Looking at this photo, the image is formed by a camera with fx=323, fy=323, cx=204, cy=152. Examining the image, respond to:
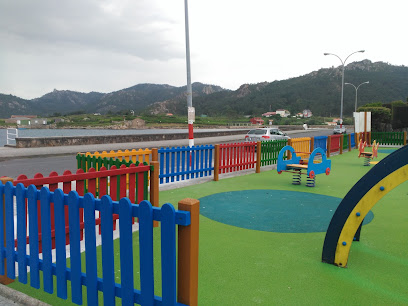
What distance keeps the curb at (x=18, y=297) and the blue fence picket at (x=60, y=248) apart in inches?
8.5

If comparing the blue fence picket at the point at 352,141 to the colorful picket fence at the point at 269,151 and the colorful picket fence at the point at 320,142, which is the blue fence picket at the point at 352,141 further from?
the colorful picket fence at the point at 269,151

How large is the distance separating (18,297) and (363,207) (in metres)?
3.90

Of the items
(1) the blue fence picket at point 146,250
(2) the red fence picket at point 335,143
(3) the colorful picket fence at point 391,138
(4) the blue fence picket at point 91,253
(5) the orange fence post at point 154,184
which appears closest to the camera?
(1) the blue fence picket at point 146,250

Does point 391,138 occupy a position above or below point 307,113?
below

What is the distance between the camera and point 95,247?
2.92 meters

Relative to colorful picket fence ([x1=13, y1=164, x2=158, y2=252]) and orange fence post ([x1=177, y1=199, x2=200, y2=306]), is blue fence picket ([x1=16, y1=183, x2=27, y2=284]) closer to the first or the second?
colorful picket fence ([x1=13, y1=164, x2=158, y2=252])

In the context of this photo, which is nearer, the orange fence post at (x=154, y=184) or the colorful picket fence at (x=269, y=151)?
the orange fence post at (x=154, y=184)

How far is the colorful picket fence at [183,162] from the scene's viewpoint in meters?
9.48

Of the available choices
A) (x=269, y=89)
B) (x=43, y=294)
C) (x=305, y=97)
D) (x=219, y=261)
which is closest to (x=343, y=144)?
(x=219, y=261)

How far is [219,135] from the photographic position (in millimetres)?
39062

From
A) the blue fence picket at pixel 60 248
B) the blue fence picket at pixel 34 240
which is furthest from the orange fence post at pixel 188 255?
the blue fence picket at pixel 34 240

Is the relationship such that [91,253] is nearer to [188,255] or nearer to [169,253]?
[169,253]

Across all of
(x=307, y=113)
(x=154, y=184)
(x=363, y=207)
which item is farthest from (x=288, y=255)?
(x=307, y=113)

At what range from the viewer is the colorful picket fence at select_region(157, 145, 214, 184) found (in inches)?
373
